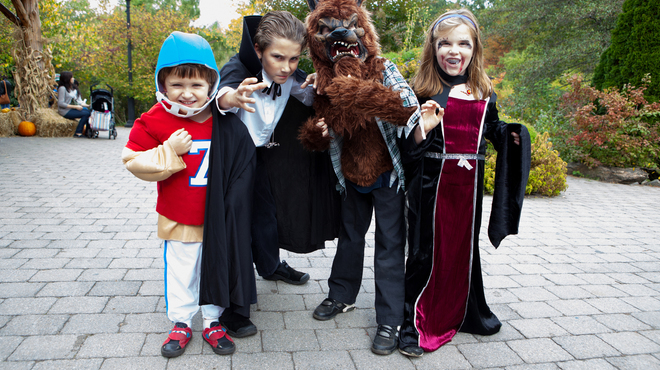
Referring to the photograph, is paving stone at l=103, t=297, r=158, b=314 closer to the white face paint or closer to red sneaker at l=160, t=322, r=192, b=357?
red sneaker at l=160, t=322, r=192, b=357

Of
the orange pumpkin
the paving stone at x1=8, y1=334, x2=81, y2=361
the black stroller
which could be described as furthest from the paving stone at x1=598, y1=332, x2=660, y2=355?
the orange pumpkin

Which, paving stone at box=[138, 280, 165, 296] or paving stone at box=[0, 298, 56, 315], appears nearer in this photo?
paving stone at box=[0, 298, 56, 315]

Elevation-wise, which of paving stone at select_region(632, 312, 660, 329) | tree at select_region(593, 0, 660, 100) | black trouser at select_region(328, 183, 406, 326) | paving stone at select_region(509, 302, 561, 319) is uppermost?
tree at select_region(593, 0, 660, 100)

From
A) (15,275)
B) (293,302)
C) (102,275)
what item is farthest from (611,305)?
(15,275)

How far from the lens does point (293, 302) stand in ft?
10.0

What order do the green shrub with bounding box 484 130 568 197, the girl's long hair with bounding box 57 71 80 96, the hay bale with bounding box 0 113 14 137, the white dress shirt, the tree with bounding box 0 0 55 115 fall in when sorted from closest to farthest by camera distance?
1. the white dress shirt
2. the green shrub with bounding box 484 130 568 197
3. the hay bale with bounding box 0 113 14 137
4. the tree with bounding box 0 0 55 115
5. the girl's long hair with bounding box 57 71 80 96

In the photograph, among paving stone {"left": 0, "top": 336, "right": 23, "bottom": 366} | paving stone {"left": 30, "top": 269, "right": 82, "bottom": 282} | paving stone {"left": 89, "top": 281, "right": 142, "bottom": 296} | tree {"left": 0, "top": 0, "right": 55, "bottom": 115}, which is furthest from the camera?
tree {"left": 0, "top": 0, "right": 55, "bottom": 115}

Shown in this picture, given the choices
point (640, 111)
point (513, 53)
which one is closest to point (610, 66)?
point (640, 111)

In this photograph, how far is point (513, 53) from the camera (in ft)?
80.4

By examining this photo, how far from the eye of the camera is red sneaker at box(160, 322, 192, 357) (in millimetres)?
2309

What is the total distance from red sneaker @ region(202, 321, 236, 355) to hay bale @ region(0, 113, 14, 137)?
11884 millimetres

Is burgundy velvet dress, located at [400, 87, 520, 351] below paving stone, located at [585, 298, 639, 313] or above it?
above

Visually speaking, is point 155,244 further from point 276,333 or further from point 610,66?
point 610,66

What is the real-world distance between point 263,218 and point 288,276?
693 mm
